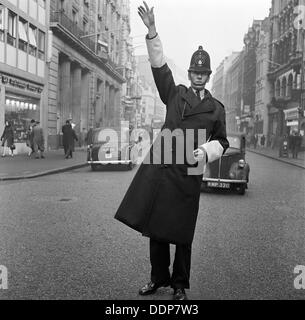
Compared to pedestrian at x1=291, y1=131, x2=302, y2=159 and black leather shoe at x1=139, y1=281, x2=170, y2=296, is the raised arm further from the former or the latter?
pedestrian at x1=291, y1=131, x2=302, y2=159

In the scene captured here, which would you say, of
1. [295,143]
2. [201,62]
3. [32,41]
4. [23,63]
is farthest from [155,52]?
[295,143]

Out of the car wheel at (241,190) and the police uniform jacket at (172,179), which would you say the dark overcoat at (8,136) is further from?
the police uniform jacket at (172,179)

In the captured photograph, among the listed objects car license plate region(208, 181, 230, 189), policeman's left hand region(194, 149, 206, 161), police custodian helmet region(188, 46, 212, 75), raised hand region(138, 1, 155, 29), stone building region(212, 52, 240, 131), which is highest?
stone building region(212, 52, 240, 131)

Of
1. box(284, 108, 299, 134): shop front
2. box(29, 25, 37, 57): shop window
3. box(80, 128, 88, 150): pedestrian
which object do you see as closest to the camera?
box(29, 25, 37, 57): shop window

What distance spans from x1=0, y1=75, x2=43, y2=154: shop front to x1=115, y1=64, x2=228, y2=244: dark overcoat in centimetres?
1893

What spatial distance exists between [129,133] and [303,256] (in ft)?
45.4

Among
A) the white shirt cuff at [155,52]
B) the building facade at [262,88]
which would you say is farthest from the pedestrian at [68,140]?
the building facade at [262,88]

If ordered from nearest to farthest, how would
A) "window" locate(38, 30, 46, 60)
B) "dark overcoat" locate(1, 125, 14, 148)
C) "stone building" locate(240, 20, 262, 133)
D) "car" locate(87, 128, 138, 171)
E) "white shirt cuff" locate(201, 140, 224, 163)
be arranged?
1. "white shirt cuff" locate(201, 140, 224, 163)
2. "car" locate(87, 128, 138, 171)
3. "dark overcoat" locate(1, 125, 14, 148)
4. "window" locate(38, 30, 46, 60)
5. "stone building" locate(240, 20, 262, 133)

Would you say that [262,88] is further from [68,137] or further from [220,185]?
[220,185]

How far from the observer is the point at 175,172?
3531mm

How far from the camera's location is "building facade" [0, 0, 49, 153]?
21281 mm

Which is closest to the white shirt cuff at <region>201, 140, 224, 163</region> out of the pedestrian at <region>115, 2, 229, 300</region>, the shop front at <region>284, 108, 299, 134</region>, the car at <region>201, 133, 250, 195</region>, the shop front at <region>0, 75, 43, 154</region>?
the pedestrian at <region>115, 2, 229, 300</region>

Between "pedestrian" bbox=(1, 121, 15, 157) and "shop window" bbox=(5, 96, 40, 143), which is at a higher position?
"shop window" bbox=(5, 96, 40, 143)

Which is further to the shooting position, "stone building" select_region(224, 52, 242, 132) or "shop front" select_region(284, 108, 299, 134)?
"stone building" select_region(224, 52, 242, 132)
